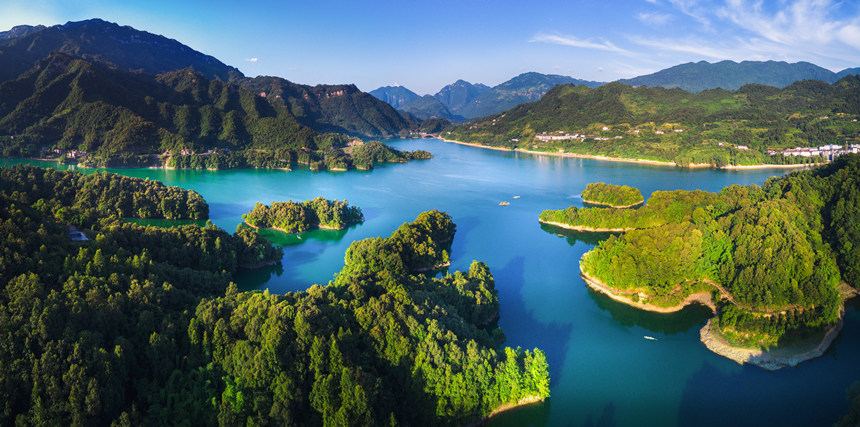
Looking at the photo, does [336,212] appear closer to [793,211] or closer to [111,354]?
[111,354]

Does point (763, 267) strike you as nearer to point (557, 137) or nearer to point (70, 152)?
point (70, 152)

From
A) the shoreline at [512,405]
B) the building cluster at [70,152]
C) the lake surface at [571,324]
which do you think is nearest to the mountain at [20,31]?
the building cluster at [70,152]

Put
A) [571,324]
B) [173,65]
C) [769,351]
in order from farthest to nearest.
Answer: [173,65], [571,324], [769,351]

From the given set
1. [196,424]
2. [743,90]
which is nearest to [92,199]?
[196,424]

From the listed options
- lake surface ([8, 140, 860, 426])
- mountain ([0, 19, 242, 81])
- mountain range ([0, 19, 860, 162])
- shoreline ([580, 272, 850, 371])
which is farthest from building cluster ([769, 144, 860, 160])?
mountain ([0, 19, 242, 81])

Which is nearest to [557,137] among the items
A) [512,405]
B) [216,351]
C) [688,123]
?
[688,123]

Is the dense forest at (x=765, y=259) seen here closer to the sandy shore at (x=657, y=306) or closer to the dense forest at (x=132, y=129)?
the sandy shore at (x=657, y=306)

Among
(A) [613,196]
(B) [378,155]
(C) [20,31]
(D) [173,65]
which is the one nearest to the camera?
(A) [613,196]
